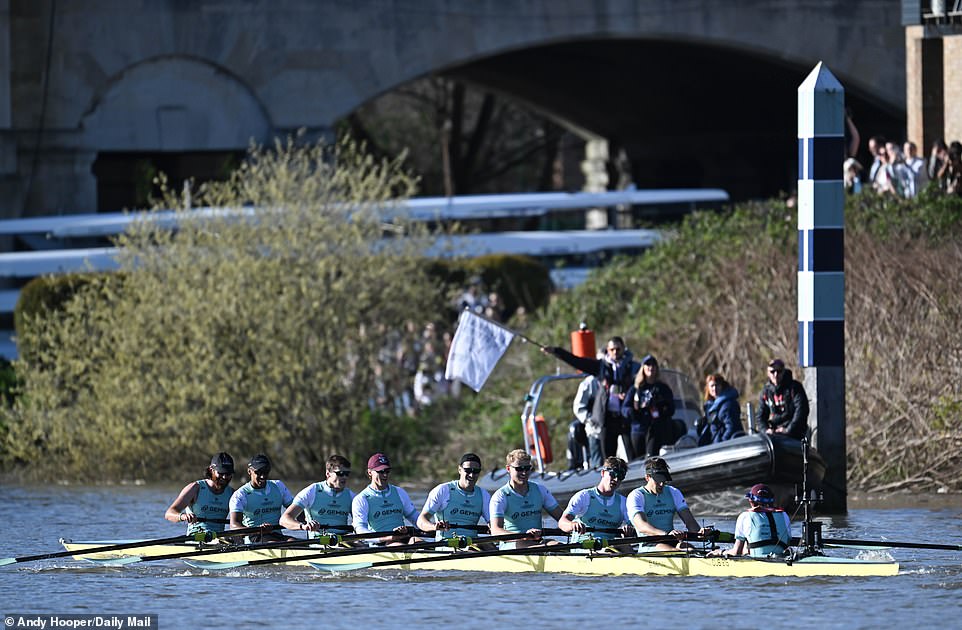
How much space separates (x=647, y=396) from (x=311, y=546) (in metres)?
4.45

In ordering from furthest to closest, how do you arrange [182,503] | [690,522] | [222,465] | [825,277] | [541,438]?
[541,438] < [825,277] < [182,503] < [222,465] < [690,522]

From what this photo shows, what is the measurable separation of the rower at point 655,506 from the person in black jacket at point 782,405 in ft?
10.1

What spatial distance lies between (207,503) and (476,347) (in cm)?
451

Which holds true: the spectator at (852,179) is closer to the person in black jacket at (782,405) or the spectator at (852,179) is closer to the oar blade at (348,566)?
the person in black jacket at (782,405)

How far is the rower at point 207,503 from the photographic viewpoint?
62.2ft

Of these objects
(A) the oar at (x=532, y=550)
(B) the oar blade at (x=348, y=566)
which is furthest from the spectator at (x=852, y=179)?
(B) the oar blade at (x=348, y=566)

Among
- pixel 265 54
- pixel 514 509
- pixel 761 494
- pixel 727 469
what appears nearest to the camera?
pixel 761 494

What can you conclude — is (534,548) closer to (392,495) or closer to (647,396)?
(392,495)

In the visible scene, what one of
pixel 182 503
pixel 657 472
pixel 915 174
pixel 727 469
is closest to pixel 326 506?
pixel 182 503

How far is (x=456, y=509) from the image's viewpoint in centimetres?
1808

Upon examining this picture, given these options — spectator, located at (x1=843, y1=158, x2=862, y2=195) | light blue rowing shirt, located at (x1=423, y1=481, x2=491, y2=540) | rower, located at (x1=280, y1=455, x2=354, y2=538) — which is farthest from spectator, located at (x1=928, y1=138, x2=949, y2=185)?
rower, located at (x1=280, y1=455, x2=354, y2=538)

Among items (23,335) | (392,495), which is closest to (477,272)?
(23,335)

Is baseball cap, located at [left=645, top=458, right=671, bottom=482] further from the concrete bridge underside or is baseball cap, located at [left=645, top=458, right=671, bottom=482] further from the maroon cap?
the concrete bridge underside

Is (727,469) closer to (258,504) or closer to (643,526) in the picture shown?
(643,526)
